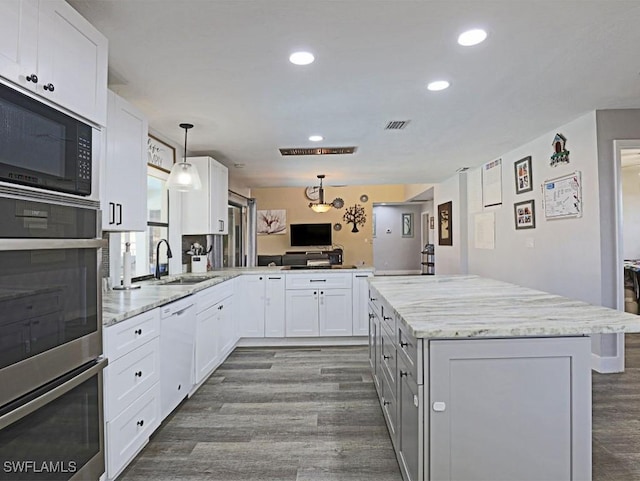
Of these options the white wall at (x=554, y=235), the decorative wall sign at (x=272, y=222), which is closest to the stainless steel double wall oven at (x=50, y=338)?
the white wall at (x=554, y=235)

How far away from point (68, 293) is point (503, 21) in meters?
2.41

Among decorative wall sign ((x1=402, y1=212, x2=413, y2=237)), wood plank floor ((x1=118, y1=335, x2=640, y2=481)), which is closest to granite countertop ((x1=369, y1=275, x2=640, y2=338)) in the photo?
wood plank floor ((x1=118, y1=335, x2=640, y2=481))

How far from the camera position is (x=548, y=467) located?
1.55 meters

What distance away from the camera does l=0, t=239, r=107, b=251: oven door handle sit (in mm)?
1245

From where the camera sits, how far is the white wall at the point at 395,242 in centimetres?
1285

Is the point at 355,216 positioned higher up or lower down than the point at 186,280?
higher up

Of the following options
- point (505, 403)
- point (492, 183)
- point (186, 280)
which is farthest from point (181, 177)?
point (492, 183)

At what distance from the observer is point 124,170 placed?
2584 millimetres

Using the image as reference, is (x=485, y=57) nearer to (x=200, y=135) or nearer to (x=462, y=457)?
(x=462, y=457)

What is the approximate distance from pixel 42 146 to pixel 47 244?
354 millimetres

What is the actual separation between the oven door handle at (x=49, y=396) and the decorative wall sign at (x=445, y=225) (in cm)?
692

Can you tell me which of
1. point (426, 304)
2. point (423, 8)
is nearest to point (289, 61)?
point (423, 8)

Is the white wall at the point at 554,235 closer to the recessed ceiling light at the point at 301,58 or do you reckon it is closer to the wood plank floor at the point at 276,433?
the wood plank floor at the point at 276,433

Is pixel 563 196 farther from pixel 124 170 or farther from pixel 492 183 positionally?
pixel 124 170
